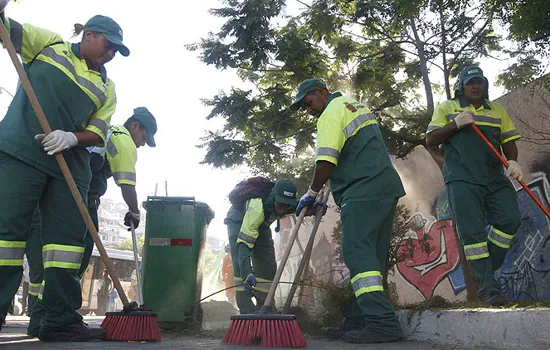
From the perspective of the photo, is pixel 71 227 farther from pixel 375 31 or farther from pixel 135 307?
pixel 375 31

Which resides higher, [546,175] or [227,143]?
[227,143]

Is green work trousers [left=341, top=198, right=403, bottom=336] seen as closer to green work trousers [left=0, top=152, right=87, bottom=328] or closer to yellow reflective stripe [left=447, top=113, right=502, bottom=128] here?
yellow reflective stripe [left=447, top=113, right=502, bottom=128]

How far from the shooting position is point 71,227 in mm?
3154

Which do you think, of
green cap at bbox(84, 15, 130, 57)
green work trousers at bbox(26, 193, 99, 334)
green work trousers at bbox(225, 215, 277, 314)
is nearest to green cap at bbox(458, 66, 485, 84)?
green work trousers at bbox(225, 215, 277, 314)

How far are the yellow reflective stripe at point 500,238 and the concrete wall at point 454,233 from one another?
4.05ft

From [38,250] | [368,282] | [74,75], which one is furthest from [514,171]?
[38,250]

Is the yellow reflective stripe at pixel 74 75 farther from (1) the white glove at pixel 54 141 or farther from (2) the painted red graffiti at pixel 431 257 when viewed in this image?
(2) the painted red graffiti at pixel 431 257

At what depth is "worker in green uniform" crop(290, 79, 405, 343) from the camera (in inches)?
125

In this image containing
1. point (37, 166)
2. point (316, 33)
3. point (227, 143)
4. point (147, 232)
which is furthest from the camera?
point (227, 143)

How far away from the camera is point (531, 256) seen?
17.4ft

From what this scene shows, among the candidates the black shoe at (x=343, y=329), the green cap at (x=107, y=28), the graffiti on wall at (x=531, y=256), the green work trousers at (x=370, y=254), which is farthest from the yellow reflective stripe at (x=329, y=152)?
the graffiti on wall at (x=531, y=256)

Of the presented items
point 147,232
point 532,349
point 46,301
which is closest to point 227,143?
point 147,232

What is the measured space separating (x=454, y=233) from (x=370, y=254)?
3251 millimetres

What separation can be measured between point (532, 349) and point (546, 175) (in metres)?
3.46
